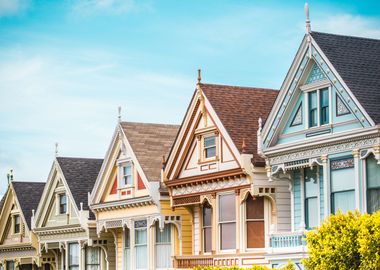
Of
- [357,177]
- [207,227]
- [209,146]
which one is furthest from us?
[207,227]

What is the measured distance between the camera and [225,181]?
42781 millimetres

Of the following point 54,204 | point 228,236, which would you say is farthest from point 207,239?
point 54,204

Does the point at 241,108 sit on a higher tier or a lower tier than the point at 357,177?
higher

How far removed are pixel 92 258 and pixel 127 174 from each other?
828 cm

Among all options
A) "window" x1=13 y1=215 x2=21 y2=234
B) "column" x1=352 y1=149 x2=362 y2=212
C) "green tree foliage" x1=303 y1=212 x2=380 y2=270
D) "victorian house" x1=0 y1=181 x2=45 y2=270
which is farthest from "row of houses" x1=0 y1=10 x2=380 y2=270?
"window" x1=13 y1=215 x2=21 y2=234

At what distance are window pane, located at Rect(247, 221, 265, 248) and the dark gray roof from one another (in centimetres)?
1551

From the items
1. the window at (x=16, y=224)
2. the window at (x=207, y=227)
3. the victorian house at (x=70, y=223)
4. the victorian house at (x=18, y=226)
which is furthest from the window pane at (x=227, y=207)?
the window at (x=16, y=224)

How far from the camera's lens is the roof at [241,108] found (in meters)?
42.1

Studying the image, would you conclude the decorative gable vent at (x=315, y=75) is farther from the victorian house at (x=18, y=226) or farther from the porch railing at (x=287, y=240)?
the victorian house at (x=18, y=226)

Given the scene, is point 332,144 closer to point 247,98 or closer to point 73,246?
point 247,98

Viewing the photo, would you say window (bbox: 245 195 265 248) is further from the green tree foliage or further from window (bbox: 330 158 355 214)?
the green tree foliage

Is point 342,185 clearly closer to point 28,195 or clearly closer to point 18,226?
point 28,195

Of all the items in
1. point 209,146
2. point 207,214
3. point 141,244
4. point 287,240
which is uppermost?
point 209,146

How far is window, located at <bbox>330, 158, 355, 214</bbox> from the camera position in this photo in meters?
35.4
